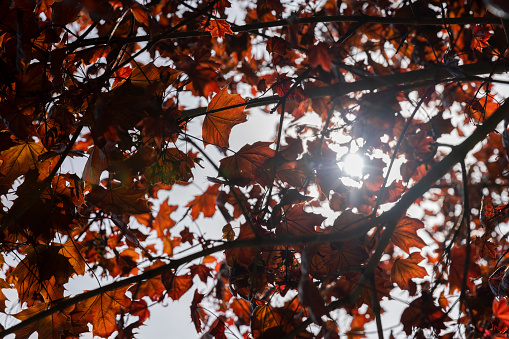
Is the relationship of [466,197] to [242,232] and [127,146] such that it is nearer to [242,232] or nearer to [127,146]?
[242,232]

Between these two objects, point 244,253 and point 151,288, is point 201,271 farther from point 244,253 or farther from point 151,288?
point 244,253

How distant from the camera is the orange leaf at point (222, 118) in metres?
1.56

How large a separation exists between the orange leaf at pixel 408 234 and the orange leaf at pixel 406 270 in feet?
0.24

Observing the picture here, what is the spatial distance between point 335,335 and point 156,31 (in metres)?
1.51

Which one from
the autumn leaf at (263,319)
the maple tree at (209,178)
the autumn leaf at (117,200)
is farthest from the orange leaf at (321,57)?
the autumn leaf at (263,319)

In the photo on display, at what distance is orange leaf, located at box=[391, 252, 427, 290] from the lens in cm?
181

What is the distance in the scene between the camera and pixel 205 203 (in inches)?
107

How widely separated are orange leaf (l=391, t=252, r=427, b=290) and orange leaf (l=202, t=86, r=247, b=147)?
3.98 ft

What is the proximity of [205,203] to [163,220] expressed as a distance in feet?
1.87

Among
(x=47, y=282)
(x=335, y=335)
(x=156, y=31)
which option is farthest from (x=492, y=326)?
(x=47, y=282)

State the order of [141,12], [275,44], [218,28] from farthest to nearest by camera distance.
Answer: [275,44], [218,28], [141,12]

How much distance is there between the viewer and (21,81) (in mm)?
1473

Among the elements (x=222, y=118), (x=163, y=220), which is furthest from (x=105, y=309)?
(x=163, y=220)

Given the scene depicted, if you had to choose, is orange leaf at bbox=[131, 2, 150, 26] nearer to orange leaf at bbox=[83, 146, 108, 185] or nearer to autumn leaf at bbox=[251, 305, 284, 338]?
orange leaf at bbox=[83, 146, 108, 185]
